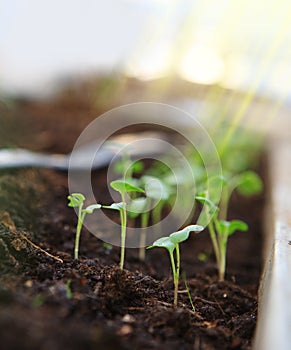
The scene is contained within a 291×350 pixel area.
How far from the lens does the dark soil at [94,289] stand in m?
0.68

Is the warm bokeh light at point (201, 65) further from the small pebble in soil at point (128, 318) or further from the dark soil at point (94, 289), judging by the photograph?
the small pebble in soil at point (128, 318)

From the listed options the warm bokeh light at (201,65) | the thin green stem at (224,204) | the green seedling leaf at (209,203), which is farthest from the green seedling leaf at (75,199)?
the warm bokeh light at (201,65)

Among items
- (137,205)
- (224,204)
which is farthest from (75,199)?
(224,204)

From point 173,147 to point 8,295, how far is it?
1.40 m

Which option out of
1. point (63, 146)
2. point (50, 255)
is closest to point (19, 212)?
point (50, 255)

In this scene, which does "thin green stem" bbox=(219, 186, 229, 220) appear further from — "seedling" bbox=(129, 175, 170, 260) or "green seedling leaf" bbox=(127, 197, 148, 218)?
"green seedling leaf" bbox=(127, 197, 148, 218)

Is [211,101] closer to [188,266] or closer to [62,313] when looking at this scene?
[188,266]

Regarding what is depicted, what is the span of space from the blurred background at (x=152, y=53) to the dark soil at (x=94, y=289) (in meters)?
1.10

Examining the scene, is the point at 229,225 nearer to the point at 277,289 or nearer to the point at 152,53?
the point at 277,289

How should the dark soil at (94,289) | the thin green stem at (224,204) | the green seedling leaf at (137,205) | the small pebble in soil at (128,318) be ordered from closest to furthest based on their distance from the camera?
the dark soil at (94,289) < the small pebble in soil at (128,318) < the green seedling leaf at (137,205) < the thin green stem at (224,204)

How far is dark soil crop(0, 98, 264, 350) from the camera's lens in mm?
680

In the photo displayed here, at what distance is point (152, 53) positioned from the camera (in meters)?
2.98

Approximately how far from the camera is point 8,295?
28.5 inches

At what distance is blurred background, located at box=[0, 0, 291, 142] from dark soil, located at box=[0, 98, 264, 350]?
1.10 m
